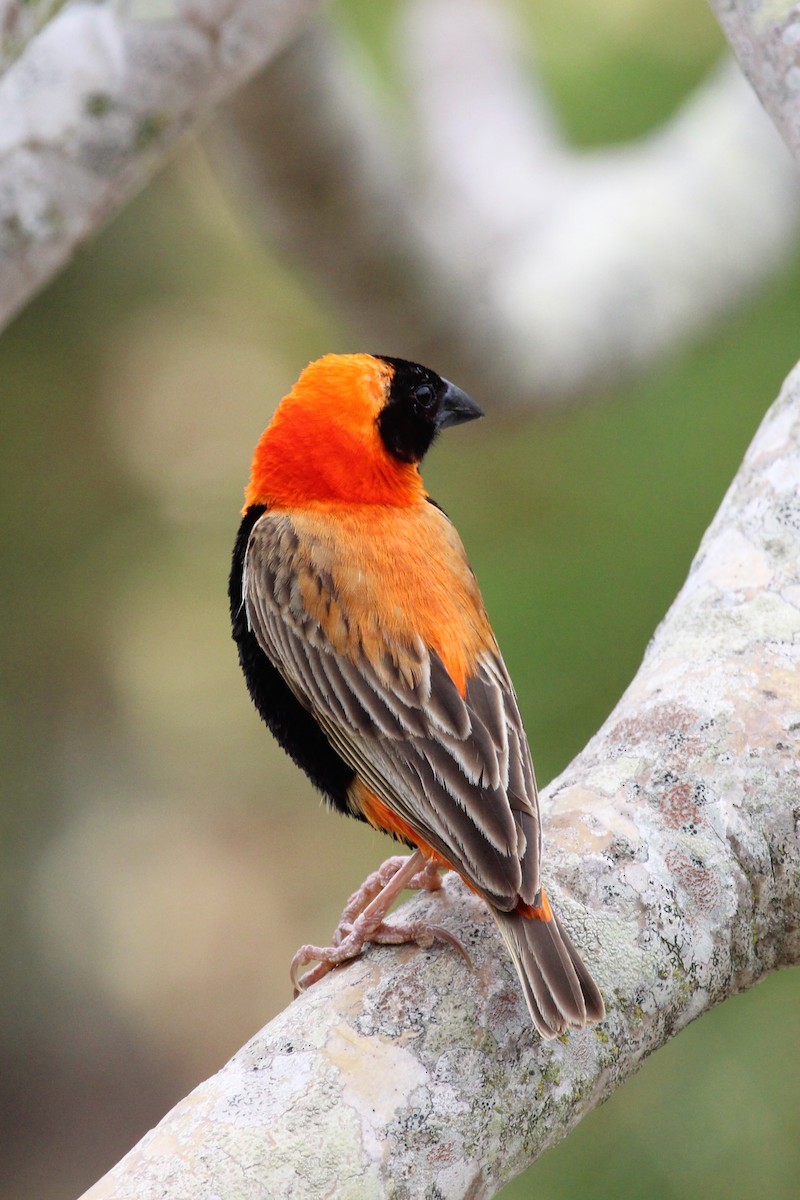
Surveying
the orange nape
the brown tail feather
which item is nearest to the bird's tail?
the brown tail feather

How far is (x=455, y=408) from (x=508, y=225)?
3.10 metres

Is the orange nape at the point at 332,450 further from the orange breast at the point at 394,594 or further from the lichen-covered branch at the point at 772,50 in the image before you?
the lichen-covered branch at the point at 772,50

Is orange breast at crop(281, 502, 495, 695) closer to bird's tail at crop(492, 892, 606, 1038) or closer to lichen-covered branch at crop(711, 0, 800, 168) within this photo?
bird's tail at crop(492, 892, 606, 1038)

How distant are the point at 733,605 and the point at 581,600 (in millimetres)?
4288

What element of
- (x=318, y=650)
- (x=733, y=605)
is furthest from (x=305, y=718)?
(x=733, y=605)

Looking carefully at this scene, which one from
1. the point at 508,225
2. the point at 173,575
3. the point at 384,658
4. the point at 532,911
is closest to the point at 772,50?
the point at 384,658

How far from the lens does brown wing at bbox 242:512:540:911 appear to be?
2426mm

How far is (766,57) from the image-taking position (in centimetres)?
305

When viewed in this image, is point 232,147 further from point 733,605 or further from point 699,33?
point 699,33

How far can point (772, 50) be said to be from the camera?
3025mm

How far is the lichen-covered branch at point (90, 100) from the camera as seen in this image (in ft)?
11.7

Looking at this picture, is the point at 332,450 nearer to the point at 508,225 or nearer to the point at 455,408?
the point at 455,408

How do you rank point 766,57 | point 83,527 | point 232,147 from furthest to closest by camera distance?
point 83,527
point 232,147
point 766,57

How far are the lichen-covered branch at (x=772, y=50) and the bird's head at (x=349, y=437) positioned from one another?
41.7 inches
